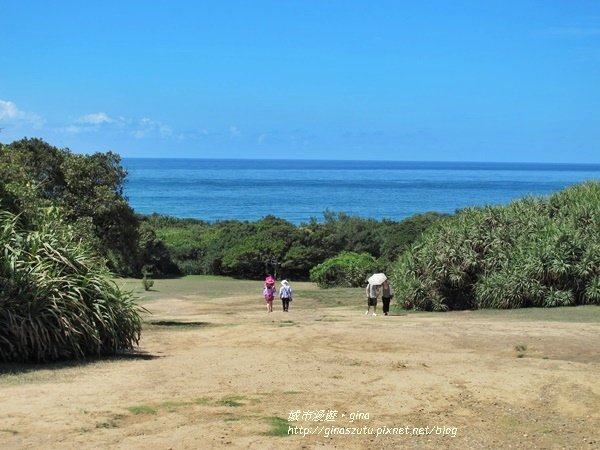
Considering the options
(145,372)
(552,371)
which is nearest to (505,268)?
(552,371)

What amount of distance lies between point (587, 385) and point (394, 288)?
17.7 meters

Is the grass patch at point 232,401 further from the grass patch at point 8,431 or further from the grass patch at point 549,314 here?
the grass patch at point 549,314

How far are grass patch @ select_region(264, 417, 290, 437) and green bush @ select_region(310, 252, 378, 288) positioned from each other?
29.9 metres

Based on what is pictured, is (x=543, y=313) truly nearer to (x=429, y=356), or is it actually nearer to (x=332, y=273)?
(x=429, y=356)

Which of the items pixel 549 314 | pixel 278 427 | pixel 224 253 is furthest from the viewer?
pixel 224 253

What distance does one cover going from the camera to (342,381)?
35.8ft

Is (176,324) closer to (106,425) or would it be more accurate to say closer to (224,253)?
(106,425)

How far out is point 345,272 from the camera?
38.9m

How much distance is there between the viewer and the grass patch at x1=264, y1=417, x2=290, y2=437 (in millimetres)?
8117

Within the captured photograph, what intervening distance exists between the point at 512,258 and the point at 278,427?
19265 mm

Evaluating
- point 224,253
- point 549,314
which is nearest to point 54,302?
point 549,314

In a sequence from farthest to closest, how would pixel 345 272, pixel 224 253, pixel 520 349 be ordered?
pixel 224 253 → pixel 345 272 → pixel 520 349

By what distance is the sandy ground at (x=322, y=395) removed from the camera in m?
8.10

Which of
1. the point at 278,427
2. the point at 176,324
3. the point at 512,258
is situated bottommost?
the point at 278,427
